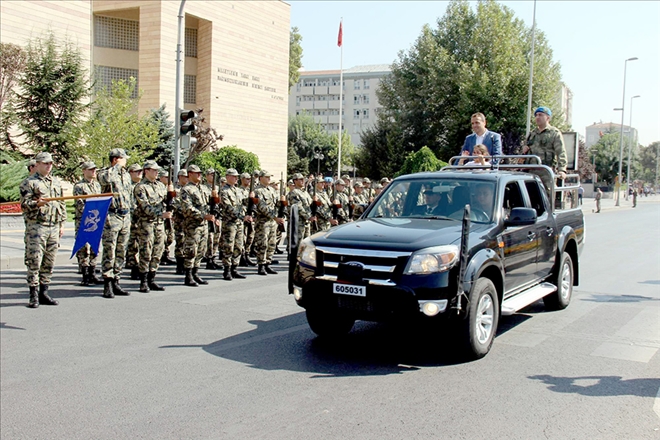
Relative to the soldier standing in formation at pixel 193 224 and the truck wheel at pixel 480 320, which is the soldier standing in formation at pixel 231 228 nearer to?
the soldier standing in formation at pixel 193 224

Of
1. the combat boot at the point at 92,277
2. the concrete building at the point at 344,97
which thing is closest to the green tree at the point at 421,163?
the combat boot at the point at 92,277

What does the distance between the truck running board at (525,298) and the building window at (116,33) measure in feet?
113

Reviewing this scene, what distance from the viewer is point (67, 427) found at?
14.5ft

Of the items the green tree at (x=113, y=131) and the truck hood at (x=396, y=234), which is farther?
the green tree at (x=113, y=131)

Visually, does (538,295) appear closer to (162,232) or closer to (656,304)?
(656,304)

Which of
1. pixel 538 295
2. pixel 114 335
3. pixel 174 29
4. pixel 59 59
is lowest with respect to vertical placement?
pixel 114 335

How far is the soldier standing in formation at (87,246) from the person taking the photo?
34.0ft

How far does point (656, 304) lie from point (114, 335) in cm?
752

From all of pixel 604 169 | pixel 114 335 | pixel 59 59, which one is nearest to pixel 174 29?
pixel 59 59

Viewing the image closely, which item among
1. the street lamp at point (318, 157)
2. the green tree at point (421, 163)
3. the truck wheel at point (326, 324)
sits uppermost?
the street lamp at point (318, 157)

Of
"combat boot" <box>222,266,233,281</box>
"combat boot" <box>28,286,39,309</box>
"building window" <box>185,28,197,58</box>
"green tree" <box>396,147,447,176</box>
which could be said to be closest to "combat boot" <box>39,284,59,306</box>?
"combat boot" <box>28,286,39,309</box>

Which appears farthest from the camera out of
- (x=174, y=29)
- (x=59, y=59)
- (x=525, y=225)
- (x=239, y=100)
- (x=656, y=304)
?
(x=239, y=100)

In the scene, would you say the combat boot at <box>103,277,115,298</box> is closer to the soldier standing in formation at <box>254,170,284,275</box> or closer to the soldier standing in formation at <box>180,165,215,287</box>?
the soldier standing in formation at <box>180,165,215,287</box>

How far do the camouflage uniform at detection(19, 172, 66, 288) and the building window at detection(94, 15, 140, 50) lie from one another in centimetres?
3106
